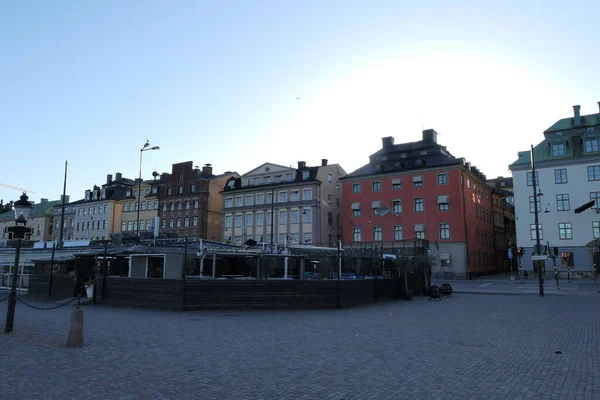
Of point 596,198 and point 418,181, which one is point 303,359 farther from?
point 596,198

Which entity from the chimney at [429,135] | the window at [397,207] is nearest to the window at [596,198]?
the chimney at [429,135]

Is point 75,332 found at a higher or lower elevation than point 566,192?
lower

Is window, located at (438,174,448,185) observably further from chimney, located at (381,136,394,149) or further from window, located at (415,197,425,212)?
chimney, located at (381,136,394,149)

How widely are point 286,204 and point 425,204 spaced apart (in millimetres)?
20132

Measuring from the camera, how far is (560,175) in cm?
5375

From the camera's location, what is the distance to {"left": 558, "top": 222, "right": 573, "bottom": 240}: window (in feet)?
172

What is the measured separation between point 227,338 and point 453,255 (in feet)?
156

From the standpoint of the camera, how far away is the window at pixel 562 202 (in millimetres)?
52906

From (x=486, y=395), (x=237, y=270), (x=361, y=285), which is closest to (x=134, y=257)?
(x=237, y=270)

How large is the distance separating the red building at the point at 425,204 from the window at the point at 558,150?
10008mm

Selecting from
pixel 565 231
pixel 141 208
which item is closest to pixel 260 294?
pixel 565 231

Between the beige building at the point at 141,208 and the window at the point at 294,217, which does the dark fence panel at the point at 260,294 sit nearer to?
the window at the point at 294,217

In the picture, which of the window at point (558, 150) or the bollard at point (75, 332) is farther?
the window at point (558, 150)

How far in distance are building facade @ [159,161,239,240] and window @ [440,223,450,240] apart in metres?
36.8
